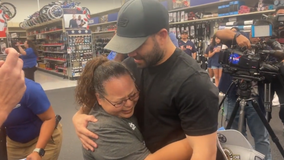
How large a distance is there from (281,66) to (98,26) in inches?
420

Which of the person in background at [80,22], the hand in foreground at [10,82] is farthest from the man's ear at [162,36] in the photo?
the person in background at [80,22]

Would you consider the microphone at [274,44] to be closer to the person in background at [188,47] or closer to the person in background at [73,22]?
the person in background at [188,47]

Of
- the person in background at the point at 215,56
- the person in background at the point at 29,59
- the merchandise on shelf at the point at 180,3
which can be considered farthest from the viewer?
the merchandise on shelf at the point at 180,3

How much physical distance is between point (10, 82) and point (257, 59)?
1.64 m

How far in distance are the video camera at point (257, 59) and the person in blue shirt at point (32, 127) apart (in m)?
1.40

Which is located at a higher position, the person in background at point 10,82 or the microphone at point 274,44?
the microphone at point 274,44

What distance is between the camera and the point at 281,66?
183 cm

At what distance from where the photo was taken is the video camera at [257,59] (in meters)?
1.80

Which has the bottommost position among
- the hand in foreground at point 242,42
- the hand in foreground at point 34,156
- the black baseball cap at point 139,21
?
the hand in foreground at point 34,156

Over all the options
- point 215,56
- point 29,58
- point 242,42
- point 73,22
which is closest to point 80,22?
point 73,22

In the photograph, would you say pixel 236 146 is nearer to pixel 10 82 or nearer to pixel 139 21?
pixel 139 21

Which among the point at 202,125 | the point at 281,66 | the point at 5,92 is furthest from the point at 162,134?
the point at 281,66

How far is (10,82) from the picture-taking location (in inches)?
31.7

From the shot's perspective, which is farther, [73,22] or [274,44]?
[73,22]
